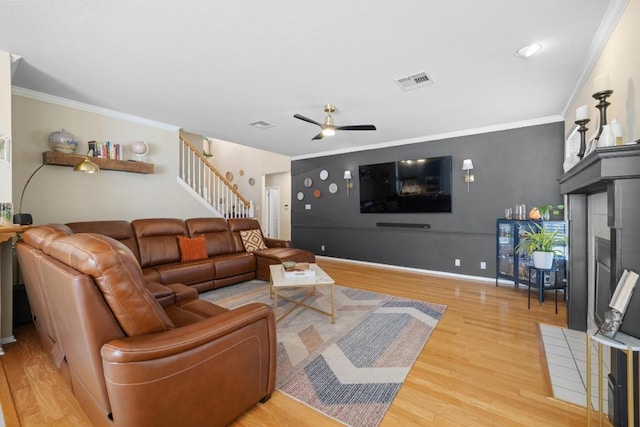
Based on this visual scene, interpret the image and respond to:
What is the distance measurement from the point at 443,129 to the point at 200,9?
3915 millimetres

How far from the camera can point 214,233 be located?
4414 mm

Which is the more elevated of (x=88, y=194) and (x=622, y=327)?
(x=88, y=194)

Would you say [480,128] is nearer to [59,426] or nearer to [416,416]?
[416,416]

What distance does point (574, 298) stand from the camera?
2643 mm

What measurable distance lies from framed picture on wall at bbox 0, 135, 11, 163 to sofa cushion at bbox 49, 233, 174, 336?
2.08m

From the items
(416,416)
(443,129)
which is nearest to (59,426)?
(416,416)

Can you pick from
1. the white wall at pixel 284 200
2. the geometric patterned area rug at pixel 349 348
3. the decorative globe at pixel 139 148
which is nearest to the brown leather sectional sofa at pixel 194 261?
the geometric patterned area rug at pixel 349 348

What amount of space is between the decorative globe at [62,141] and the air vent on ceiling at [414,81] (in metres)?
3.98

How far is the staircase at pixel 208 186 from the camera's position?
194 inches

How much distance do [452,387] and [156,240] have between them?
3.79 m

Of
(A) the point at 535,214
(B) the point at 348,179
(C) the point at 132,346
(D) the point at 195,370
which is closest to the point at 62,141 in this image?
(C) the point at 132,346

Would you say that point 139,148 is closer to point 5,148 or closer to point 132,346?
point 5,148

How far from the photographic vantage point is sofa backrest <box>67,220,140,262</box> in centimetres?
320

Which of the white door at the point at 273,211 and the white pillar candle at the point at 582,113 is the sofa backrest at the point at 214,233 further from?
the white pillar candle at the point at 582,113
